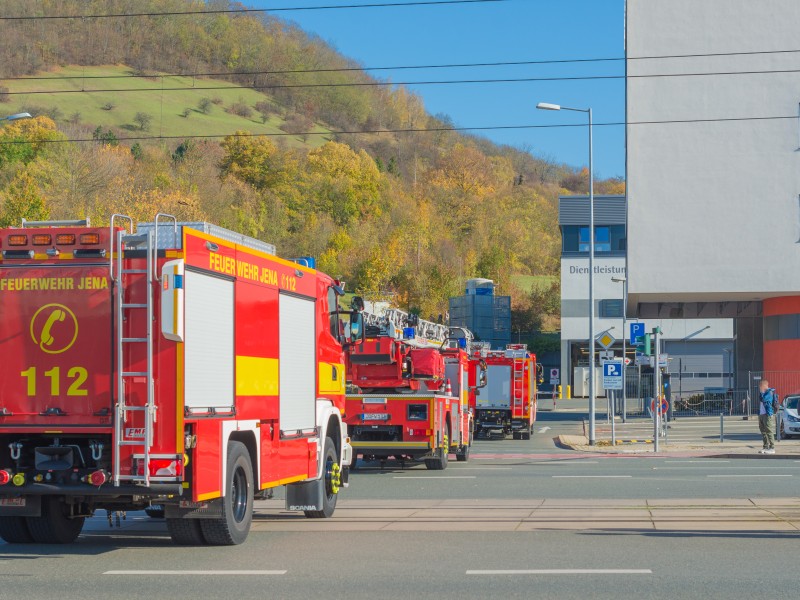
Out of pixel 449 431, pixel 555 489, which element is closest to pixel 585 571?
pixel 555 489

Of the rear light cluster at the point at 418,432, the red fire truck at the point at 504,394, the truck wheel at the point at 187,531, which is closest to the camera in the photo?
the truck wheel at the point at 187,531

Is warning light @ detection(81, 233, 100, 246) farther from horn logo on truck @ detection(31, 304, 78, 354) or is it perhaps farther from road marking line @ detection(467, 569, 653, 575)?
road marking line @ detection(467, 569, 653, 575)

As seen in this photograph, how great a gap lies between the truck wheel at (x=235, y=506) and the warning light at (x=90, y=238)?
234 cm

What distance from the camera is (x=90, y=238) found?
36.0 feet

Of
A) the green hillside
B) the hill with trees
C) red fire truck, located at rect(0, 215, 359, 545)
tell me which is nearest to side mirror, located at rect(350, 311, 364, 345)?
red fire truck, located at rect(0, 215, 359, 545)

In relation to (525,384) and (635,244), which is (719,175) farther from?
(525,384)

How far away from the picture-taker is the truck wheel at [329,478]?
48.5 feet

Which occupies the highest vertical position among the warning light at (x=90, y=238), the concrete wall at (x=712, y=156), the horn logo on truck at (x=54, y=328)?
the concrete wall at (x=712, y=156)

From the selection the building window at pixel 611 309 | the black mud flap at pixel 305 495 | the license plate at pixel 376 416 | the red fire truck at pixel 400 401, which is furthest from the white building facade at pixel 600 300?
the black mud flap at pixel 305 495

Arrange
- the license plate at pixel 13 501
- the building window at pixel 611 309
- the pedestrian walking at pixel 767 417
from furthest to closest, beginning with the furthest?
the building window at pixel 611 309 < the pedestrian walking at pixel 767 417 < the license plate at pixel 13 501

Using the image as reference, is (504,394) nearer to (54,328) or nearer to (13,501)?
(13,501)

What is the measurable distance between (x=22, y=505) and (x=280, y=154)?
343 feet

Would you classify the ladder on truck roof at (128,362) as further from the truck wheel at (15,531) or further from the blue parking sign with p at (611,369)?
the blue parking sign with p at (611,369)

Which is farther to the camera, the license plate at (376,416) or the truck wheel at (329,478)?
the license plate at (376,416)
